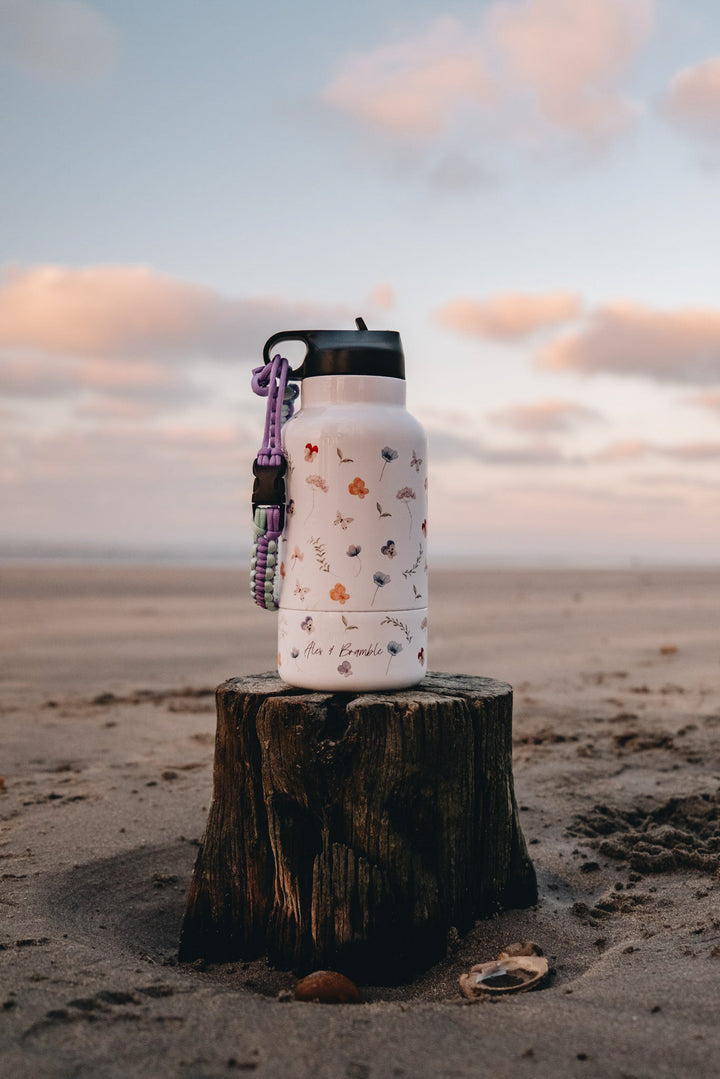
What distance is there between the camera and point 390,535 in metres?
3.13

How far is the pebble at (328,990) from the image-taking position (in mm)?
2648

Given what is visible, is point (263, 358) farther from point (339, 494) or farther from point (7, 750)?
point (7, 750)

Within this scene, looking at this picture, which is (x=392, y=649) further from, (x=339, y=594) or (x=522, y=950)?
(x=522, y=950)

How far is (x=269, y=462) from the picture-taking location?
125 inches

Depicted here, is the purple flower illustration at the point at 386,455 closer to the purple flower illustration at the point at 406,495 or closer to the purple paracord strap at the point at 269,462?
the purple flower illustration at the point at 406,495

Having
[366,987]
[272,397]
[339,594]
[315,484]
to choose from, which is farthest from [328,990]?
[272,397]

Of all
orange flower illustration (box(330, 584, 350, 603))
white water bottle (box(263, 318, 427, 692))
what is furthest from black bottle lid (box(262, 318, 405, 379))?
orange flower illustration (box(330, 584, 350, 603))

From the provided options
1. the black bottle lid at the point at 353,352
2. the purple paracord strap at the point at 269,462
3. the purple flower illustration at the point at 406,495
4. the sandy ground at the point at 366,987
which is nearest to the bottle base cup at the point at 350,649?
the purple paracord strap at the point at 269,462

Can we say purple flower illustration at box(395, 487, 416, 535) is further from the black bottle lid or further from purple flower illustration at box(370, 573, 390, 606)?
the black bottle lid

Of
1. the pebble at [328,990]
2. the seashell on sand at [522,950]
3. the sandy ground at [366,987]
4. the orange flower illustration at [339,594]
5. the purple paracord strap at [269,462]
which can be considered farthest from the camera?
the purple paracord strap at [269,462]

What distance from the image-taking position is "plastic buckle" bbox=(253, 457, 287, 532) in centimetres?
315

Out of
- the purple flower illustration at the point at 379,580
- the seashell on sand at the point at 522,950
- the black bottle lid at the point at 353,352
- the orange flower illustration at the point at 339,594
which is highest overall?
the black bottle lid at the point at 353,352

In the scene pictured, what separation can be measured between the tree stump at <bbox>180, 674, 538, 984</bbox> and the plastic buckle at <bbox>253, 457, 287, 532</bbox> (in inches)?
25.8

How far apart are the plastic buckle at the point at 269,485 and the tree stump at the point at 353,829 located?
654mm
